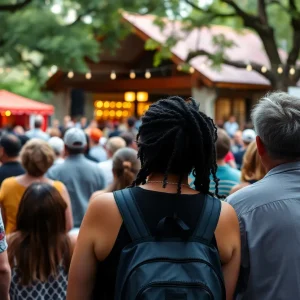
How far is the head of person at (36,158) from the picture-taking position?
5.86 m

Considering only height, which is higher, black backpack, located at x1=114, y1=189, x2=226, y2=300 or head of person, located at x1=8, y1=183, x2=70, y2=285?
black backpack, located at x1=114, y1=189, x2=226, y2=300

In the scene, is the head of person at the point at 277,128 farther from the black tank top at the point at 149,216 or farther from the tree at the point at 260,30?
the tree at the point at 260,30

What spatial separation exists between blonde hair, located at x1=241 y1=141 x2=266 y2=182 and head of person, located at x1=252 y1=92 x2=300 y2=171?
235cm

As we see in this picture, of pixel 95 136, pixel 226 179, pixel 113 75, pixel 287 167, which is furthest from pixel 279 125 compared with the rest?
pixel 113 75

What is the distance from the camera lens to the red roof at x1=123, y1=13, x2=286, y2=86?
24023 mm

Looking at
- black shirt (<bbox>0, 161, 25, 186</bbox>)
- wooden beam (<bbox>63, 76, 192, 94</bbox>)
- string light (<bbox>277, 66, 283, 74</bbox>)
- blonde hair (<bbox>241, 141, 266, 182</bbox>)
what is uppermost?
string light (<bbox>277, 66, 283, 74</bbox>)

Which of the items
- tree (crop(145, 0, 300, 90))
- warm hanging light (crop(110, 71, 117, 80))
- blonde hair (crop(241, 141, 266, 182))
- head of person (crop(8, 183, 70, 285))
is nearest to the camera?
head of person (crop(8, 183, 70, 285))

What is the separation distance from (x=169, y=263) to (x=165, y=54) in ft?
62.2

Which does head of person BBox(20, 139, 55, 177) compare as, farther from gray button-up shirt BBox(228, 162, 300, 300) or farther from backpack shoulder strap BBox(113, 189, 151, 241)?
backpack shoulder strap BBox(113, 189, 151, 241)

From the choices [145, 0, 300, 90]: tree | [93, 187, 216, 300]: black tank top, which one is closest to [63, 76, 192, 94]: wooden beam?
[145, 0, 300, 90]: tree

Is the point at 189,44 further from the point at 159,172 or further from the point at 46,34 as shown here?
the point at 159,172

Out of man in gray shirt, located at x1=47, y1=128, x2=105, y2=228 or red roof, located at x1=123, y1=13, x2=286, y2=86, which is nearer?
man in gray shirt, located at x1=47, y1=128, x2=105, y2=228

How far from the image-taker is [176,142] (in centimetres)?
258

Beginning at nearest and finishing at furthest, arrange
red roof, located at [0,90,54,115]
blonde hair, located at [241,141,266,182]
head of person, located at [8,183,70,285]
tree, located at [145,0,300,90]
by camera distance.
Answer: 1. head of person, located at [8,183,70,285]
2. blonde hair, located at [241,141,266,182]
3. red roof, located at [0,90,54,115]
4. tree, located at [145,0,300,90]
